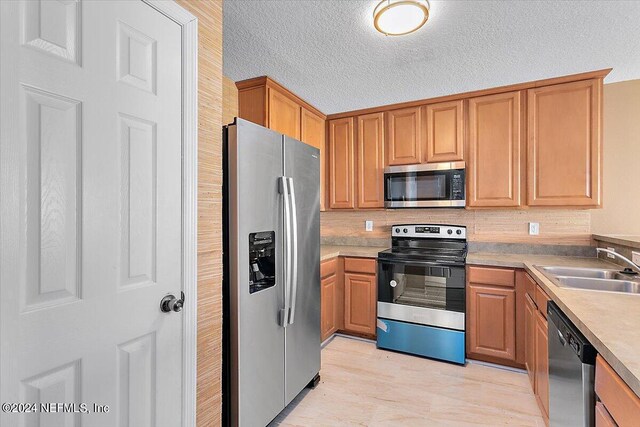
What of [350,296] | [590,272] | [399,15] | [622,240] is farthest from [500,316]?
[399,15]

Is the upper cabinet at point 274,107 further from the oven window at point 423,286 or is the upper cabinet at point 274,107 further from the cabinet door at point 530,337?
the cabinet door at point 530,337

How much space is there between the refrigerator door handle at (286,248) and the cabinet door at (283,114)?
89cm

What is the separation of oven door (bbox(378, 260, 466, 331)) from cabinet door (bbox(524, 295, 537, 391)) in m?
0.44

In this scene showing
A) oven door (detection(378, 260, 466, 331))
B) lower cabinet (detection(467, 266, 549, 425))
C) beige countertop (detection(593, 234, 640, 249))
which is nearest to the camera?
beige countertop (detection(593, 234, 640, 249))

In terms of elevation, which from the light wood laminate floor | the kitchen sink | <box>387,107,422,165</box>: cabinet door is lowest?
the light wood laminate floor

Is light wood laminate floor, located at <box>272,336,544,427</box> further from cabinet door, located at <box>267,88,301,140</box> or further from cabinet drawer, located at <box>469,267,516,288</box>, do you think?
cabinet door, located at <box>267,88,301,140</box>

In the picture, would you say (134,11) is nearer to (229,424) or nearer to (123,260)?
(123,260)

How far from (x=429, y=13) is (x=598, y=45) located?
1.26 m

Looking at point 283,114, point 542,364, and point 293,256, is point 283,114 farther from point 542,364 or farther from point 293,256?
point 542,364

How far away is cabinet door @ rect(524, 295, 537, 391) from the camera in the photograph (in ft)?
6.63

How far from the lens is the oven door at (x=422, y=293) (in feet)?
8.46

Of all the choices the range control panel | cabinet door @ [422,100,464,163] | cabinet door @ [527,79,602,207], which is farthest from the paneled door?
cabinet door @ [527,79,602,207]

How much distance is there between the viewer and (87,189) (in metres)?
0.96

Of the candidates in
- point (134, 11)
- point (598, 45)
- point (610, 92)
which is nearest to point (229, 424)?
point (134, 11)
